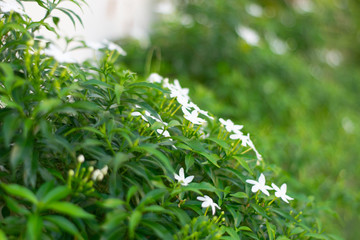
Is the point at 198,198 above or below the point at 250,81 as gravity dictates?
below

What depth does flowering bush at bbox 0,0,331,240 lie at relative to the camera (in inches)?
30.3

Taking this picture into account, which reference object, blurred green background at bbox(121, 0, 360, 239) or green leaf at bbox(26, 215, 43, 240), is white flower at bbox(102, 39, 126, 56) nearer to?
blurred green background at bbox(121, 0, 360, 239)

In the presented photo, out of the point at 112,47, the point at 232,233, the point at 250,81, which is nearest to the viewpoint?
the point at 232,233

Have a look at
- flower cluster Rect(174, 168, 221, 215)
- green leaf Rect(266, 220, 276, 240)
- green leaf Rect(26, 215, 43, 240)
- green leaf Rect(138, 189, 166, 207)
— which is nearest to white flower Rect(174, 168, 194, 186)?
flower cluster Rect(174, 168, 221, 215)

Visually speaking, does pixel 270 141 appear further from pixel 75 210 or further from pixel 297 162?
pixel 75 210

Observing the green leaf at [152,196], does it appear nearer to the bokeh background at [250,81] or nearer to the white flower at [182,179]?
the white flower at [182,179]

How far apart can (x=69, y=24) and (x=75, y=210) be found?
1.88 m

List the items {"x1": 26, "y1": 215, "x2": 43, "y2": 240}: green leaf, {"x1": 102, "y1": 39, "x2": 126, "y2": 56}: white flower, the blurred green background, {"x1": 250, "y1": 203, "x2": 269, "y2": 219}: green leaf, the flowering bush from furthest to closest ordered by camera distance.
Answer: the blurred green background, {"x1": 102, "y1": 39, "x2": 126, "y2": 56}: white flower, {"x1": 250, "y1": 203, "x2": 269, "y2": 219}: green leaf, the flowering bush, {"x1": 26, "y1": 215, "x2": 43, "y2": 240}: green leaf

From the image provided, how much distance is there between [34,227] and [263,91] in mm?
2558

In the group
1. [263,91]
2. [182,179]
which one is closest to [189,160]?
[182,179]

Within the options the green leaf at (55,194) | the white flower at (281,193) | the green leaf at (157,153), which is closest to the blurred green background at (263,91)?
the white flower at (281,193)

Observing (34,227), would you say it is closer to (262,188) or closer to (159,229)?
(159,229)

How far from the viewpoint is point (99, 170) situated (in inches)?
33.4

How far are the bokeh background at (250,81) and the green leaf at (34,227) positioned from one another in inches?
56.3
